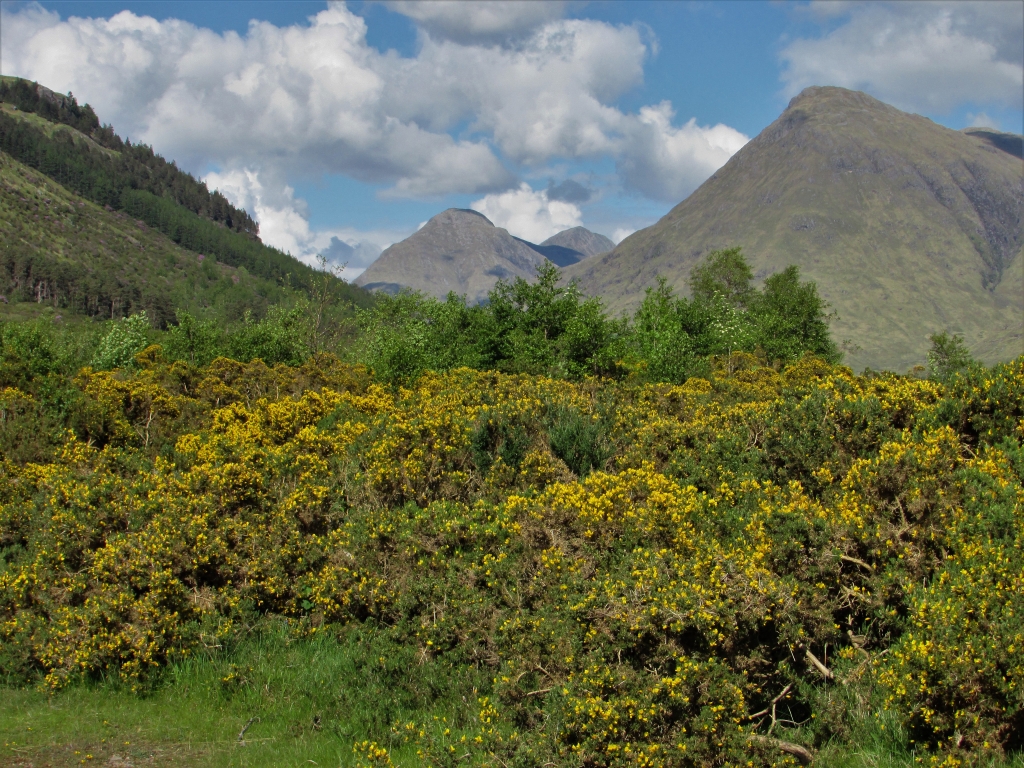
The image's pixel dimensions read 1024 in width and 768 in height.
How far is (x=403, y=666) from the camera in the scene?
7.06 meters

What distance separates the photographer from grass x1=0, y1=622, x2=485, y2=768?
20.3 ft

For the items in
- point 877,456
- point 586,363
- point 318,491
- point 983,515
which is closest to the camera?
point 983,515

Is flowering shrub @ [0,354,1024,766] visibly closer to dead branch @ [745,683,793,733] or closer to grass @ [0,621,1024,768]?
dead branch @ [745,683,793,733]

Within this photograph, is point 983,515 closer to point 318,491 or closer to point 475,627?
point 475,627

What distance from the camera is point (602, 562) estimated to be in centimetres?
712

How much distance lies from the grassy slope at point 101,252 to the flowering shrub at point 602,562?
5288 inches

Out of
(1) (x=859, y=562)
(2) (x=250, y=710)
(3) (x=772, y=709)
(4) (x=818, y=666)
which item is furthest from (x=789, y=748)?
(2) (x=250, y=710)

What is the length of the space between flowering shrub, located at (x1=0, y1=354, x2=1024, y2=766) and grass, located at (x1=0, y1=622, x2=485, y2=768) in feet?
0.75

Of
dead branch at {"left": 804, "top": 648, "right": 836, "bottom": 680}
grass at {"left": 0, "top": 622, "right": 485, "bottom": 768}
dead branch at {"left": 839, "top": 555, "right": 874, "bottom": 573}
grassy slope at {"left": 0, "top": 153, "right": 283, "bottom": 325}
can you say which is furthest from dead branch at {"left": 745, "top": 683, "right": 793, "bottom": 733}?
grassy slope at {"left": 0, "top": 153, "right": 283, "bottom": 325}

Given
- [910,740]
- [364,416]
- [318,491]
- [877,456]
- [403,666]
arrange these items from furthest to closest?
[364,416], [318,491], [877,456], [403,666], [910,740]

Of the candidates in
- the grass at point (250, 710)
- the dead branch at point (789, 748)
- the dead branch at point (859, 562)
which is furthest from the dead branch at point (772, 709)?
the grass at point (250, 710)

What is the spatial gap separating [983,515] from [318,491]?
729 cm

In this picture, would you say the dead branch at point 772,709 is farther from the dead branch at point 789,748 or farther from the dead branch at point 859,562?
the dead branch at point 859,562

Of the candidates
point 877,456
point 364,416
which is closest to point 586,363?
point 364,416
